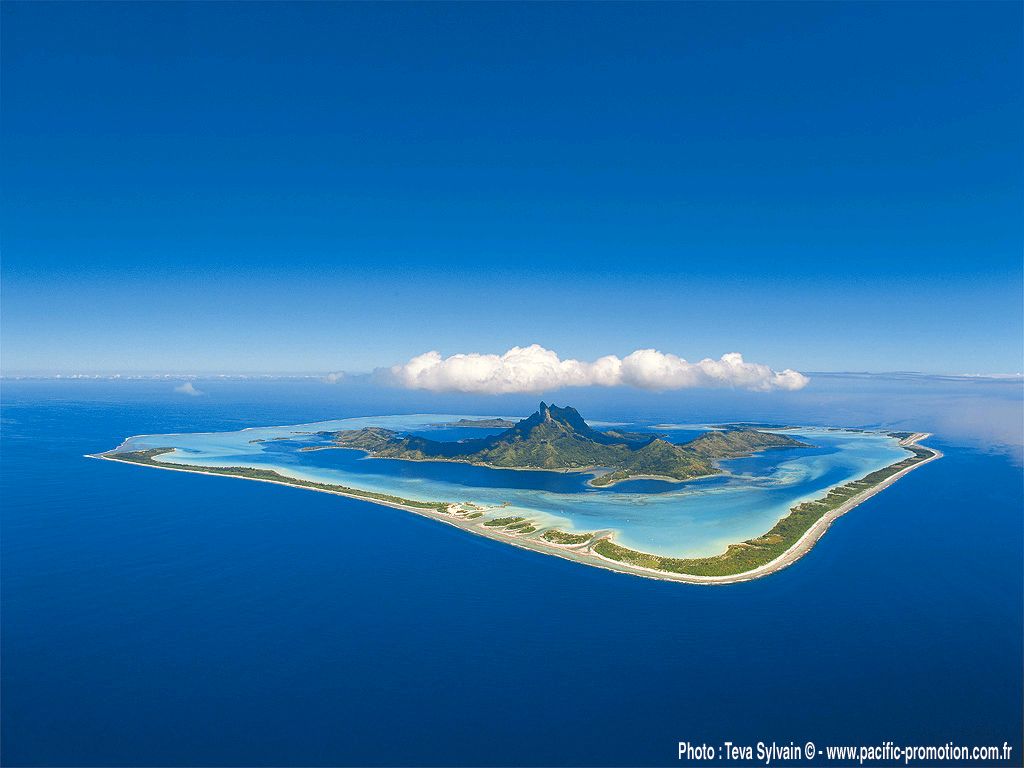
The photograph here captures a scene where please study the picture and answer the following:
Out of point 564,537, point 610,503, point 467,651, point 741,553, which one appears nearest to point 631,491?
point 610,503

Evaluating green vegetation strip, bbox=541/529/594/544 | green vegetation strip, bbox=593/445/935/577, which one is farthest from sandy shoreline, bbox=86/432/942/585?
green vegetation strip, bbox=541/529/594/544

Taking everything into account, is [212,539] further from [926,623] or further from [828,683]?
[926,623]

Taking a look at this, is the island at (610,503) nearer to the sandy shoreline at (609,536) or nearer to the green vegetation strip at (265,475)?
the sandy shoreline at (609,536)

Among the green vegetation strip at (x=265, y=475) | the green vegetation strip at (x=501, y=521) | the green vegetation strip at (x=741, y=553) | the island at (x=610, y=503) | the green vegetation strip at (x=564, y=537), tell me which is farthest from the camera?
the green vegetation strip at (x=265, y=475)

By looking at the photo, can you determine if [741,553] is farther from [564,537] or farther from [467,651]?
[467,651]

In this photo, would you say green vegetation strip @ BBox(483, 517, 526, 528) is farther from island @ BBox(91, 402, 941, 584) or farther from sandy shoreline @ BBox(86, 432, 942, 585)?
sandy shoreline @ BBox(86, 432, 942, 585)

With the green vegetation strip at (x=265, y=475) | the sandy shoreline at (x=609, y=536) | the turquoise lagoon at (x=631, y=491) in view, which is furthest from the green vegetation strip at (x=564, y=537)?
the green vegetation strip at (x=265, y=475)
